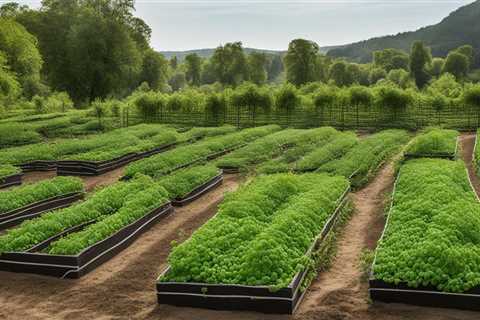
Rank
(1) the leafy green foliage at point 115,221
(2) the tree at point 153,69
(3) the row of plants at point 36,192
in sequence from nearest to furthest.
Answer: (1) the leafy green foliage at point 115,221 → (3) the row of plants at point 36,192 → (2) the tree at point 153,69

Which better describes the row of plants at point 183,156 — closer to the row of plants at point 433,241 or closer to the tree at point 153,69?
the row of plants at point 433,241

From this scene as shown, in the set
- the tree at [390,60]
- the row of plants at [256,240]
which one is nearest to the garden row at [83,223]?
the row of plants at [256,240]

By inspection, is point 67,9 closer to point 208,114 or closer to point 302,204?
point 208,114

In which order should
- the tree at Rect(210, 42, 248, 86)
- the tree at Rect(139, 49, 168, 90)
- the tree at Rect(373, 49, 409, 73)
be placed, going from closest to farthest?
the tree at Rect(139, 49, 168, 90), the tree at Rect(210, 42, 248, 86), the tree at Rect(373, 49, 409, 73)

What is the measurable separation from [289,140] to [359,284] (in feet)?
58.5

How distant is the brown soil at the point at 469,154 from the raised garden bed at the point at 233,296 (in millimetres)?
10810

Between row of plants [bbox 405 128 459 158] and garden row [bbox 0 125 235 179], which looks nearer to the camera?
row of plants [bbox 405 128 459 158]

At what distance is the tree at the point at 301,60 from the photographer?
73.4 m

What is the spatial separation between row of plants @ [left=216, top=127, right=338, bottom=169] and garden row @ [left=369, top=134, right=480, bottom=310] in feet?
32.8

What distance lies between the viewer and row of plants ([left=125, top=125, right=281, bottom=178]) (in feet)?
64.2

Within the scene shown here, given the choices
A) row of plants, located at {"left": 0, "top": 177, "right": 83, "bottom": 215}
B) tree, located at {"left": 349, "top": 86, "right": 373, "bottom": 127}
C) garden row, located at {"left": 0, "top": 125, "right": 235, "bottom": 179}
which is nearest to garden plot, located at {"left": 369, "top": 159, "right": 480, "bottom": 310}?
row of plants, located at {"left": 0, "top": 177, "right": 83, "bottom": 215}

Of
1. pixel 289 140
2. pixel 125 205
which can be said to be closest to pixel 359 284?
pixel 125 205

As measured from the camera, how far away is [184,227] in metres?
14.4

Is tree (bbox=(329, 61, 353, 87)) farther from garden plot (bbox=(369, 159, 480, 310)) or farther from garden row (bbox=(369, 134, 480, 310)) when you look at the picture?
garden plot (bbox=(369, 159, 480, 310))
